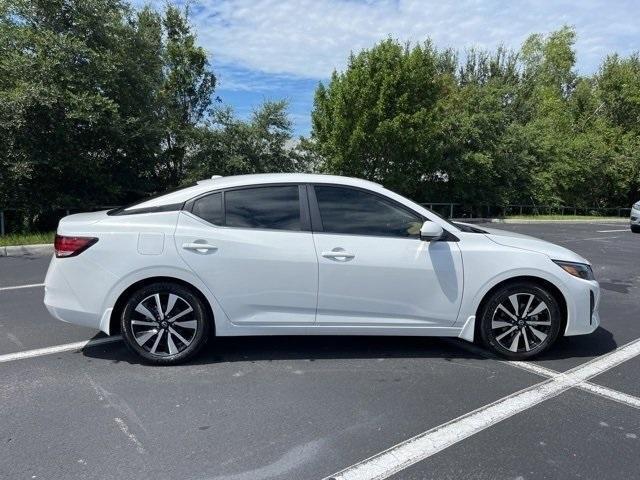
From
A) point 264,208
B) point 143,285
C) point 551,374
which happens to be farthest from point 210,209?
point 551,374

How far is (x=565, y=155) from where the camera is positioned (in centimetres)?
2894

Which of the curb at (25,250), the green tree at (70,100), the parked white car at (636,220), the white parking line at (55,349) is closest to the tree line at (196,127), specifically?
the green tree at (70,100)

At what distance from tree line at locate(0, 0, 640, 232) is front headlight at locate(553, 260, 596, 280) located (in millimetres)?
10320

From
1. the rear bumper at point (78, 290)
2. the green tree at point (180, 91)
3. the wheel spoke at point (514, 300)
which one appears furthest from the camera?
the green tree at point (180, 91)

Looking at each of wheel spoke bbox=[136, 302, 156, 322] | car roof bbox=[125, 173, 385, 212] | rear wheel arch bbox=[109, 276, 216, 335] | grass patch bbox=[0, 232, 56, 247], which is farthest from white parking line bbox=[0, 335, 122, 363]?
grass patch bbox=[0, 232, 56, 247]

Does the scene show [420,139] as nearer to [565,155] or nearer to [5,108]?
[5,108]

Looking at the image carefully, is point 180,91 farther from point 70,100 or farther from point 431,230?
point 431,230

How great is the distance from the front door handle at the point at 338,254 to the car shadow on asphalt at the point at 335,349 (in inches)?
37.4

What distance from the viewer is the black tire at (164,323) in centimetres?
433

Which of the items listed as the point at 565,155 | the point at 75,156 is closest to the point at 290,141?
the point at 75,156

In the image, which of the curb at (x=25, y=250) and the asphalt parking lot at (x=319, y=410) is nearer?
the asphalt parking lot at (x=319, y=410)

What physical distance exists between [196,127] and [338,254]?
44.4 ft

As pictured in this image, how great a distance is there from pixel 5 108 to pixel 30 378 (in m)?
9.03

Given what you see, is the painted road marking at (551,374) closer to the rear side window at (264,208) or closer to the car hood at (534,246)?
the car hood at (534,246)
